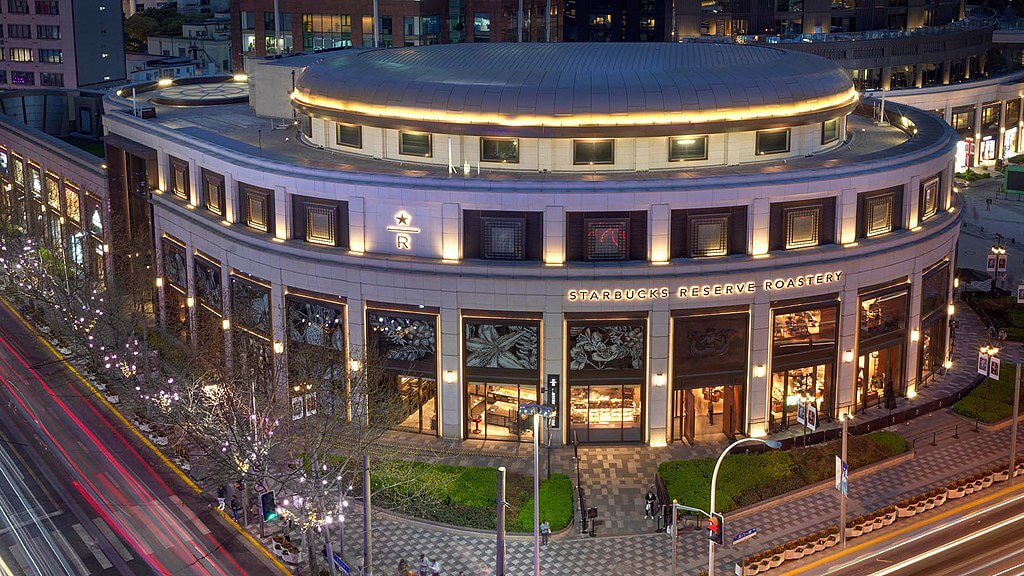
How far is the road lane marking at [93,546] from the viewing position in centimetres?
6112

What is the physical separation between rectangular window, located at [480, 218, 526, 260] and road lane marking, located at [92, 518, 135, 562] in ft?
88.8

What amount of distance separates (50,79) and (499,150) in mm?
122858

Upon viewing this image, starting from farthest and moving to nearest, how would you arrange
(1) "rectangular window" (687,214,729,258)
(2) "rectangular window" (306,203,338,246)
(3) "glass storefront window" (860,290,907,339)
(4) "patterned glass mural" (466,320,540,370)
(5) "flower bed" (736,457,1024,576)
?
(3) "glass storefront window" (860,290,907,339) → (2) "rectangular window" (306,203,338,246) → (1) "rectangular window" (687,214,729,258) → (4) "patterned glass mural" (466,320,540,370) → (5) "flower bed" (736,457,1024,576)

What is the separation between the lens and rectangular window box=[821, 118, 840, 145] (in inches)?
3344

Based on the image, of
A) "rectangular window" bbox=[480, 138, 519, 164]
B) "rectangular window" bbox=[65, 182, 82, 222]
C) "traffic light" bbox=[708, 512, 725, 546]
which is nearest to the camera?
"traffic light" bbox=[708, 512, 725, 546]

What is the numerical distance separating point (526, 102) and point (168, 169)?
32.3 metres

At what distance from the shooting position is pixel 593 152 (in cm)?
7844

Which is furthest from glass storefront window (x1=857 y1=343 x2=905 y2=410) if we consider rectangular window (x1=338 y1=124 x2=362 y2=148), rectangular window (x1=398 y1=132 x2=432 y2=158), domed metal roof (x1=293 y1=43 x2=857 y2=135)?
rectangular window (x1=338 y1=124 x2=362 y2=148)

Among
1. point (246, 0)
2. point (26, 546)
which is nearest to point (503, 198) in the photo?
point (26, 546)

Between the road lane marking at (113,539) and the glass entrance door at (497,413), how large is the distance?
74.0 ft

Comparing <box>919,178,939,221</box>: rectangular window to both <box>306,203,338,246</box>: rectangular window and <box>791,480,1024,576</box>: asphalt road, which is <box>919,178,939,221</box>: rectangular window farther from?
<box>306,203,338,246</box>: rectangular window

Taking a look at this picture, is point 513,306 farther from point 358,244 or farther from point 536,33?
point 536,33

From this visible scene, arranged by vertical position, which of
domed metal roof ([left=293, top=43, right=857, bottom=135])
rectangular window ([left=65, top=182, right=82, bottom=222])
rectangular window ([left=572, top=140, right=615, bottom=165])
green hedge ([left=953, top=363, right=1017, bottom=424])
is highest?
domed metal roof ([left=293, top=43, right=857, bottom=135])

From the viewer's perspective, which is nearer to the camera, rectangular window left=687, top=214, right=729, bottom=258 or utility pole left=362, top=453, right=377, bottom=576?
utility pole left=362, top=453, right=377, bottom=576
